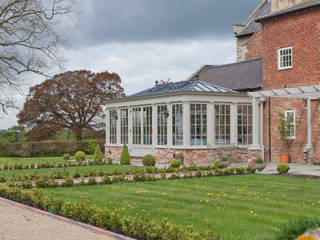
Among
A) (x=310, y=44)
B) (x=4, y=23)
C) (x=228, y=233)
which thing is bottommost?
(x=228, y=233)

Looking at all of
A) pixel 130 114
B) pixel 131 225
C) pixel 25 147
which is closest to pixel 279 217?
pixel 131 225

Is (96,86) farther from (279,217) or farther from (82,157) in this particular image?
(279,217)

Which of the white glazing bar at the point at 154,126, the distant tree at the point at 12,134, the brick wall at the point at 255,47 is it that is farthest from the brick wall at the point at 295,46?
the distant tree at the point at 12,134

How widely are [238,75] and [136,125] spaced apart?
7.81 metres

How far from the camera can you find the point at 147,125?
25906mm

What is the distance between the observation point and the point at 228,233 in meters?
7.55

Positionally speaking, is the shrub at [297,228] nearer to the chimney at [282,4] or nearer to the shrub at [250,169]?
the shrub at [250,169]

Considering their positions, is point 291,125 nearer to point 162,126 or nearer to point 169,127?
point 169,127

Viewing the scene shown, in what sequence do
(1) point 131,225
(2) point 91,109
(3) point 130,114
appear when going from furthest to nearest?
(2) point 91,109, (3) point 130,114, (1) point 131,225

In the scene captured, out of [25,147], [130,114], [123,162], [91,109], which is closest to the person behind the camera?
[123,162]

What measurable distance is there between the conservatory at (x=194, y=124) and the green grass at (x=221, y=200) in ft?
24.8

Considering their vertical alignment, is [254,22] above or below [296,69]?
above

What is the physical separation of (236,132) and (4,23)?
13.8 meters

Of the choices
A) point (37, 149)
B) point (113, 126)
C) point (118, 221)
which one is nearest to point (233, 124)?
point (113, 126)
